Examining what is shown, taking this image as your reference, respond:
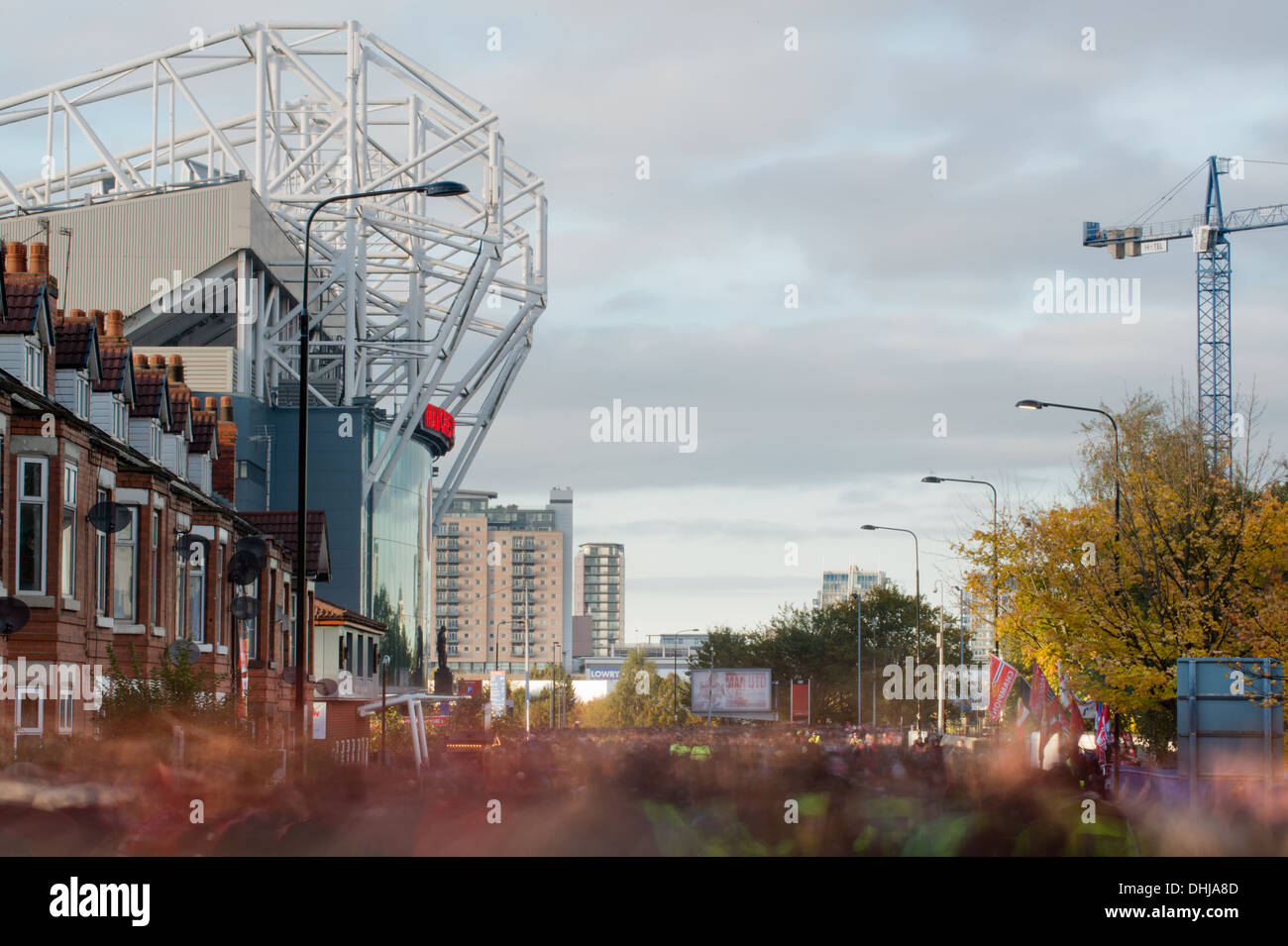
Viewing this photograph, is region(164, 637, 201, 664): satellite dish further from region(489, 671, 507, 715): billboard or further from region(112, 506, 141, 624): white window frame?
region(489, 671, 507, 715): billboard

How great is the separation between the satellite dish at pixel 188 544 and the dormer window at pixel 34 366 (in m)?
4.84

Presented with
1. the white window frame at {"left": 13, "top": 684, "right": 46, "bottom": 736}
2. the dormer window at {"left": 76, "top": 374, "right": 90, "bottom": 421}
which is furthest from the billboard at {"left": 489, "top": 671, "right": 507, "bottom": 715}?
the white window frame at {"left": 13, "top": 684, "right": 46, "bottom": 736}

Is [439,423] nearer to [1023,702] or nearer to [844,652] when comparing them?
[844,652]

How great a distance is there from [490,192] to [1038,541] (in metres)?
52.9

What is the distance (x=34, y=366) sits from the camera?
28.5 meters

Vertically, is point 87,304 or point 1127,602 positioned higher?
point 87,304

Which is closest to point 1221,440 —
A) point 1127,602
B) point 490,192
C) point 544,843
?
point 1127,602

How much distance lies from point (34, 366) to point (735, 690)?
82.3 metres

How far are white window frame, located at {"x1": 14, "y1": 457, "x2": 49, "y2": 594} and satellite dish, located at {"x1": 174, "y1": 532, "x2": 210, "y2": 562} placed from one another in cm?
688

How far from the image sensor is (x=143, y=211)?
3162 inches

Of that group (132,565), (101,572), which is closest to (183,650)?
(101,572)
